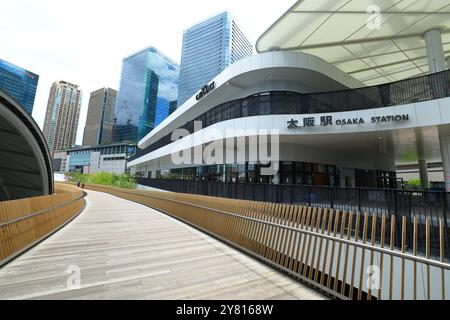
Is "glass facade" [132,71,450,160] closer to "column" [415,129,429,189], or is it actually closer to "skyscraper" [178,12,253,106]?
"column" [415,129,429,189]

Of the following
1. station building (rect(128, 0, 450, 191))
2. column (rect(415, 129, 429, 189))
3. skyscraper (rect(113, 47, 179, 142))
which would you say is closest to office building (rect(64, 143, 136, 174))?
skyscraper (rect(113, 47, 179, 142))

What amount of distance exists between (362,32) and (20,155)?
29.0 m

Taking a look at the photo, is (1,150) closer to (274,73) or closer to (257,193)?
(257,193)

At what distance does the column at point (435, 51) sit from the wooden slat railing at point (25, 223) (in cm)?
2187

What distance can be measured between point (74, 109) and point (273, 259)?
213 meters

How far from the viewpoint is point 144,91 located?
125 metres

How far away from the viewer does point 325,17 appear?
14664 mm

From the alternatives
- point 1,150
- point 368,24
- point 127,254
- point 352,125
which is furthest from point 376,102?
point 1,150

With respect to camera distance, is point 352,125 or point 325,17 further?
point 325,17

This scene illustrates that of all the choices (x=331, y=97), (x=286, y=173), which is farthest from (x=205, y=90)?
(x=331, y=97)

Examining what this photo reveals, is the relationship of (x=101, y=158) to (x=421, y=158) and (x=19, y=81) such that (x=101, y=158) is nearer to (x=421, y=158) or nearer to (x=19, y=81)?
(x=19, y=81)

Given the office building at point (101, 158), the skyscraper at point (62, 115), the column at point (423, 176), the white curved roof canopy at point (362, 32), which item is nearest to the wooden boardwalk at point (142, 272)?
the white curved roof canopy at point (362, 32)

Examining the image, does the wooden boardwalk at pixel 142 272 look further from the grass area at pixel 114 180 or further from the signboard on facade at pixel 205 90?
the grass area at pixel 114 180

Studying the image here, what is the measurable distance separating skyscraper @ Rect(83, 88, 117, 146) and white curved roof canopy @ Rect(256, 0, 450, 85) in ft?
577
